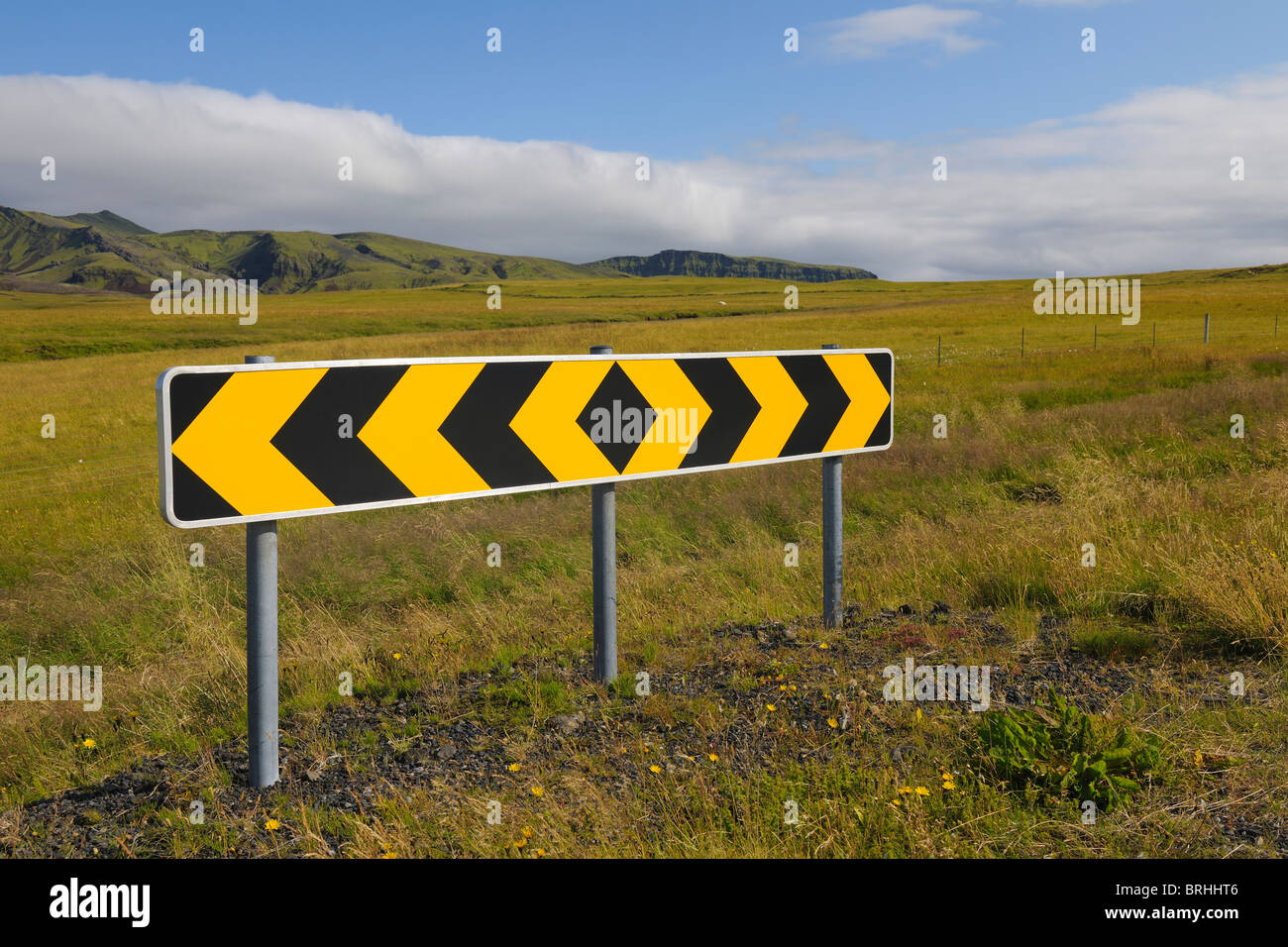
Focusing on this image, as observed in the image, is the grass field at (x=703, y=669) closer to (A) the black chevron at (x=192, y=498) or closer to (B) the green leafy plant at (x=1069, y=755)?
(B) the green leafy plant at (x=1069, y=755)

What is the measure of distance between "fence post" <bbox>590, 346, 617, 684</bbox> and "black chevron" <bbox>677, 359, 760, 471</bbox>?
422 mm

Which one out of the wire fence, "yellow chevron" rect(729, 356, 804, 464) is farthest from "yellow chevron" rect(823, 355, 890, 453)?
the wire fence

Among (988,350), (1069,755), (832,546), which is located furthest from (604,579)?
(988,350)

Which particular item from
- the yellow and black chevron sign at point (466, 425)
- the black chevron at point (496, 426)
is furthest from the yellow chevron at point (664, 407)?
the black chevron at point (496, 426)

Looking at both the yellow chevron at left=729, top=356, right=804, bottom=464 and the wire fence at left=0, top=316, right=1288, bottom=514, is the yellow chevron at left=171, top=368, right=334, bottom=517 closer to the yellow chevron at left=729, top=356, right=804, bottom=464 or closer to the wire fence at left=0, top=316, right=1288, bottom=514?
the yellow chevron at left=729, top=356, right=804, bottom=464

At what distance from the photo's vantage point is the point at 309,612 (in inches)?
228

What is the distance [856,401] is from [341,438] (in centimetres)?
290

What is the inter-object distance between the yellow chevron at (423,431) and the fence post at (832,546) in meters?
2.05

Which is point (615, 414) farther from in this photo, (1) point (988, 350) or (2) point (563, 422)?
(1) point (988, 350)

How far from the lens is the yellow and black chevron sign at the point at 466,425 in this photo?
287 cm

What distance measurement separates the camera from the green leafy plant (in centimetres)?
258

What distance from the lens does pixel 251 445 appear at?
295 centimetres

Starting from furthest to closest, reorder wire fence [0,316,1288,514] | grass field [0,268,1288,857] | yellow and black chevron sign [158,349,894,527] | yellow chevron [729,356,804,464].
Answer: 1. wire fence [0,316,1288,514]
2. yellow chevron [729,356,804,464]
3. yellow and black chevron sign [158,349,894,527]
4. grass field [0,268,1288,857]
